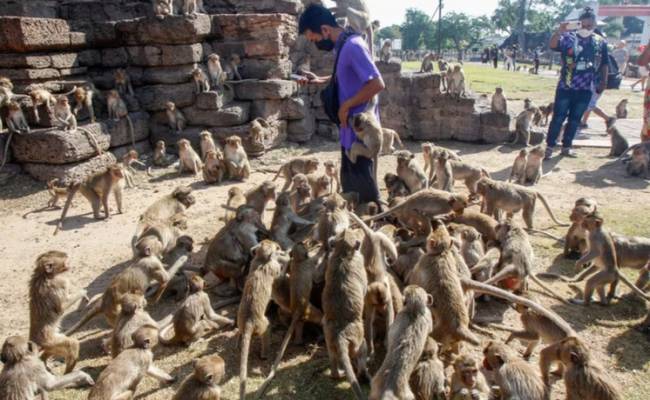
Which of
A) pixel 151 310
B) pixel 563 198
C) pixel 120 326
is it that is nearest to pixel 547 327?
pixel 120 326

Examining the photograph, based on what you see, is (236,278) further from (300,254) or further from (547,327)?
(547,327)

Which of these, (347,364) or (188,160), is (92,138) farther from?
(347,364)

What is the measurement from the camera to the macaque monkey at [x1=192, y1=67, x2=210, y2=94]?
14680mm

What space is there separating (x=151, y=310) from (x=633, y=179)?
39.3 ft

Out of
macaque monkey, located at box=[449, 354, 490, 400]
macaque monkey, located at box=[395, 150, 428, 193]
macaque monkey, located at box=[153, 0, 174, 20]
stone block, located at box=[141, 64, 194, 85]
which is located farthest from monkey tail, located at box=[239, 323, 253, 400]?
macaque monkey, located at box=[153, 0, 174, 20]

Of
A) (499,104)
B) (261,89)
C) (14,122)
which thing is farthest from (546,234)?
(14,122)

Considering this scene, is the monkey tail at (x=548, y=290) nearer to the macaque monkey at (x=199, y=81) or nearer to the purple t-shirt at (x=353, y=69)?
the purple t-shirt at (x=353, y=69)

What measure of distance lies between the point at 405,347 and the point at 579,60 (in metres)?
11.7

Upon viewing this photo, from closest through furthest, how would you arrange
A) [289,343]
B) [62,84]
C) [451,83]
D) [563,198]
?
[289,343], [563,198], [62,84], [451,83]

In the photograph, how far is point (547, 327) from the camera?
4.82 m

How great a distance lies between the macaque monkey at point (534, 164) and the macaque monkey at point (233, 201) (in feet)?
23.0

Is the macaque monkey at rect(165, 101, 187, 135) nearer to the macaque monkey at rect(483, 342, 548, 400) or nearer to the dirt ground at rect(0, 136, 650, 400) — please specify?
the dirt ground at rect(0, 136, 650, 400)

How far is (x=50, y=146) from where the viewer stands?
11.7 m

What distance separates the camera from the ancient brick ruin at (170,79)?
12195mm
